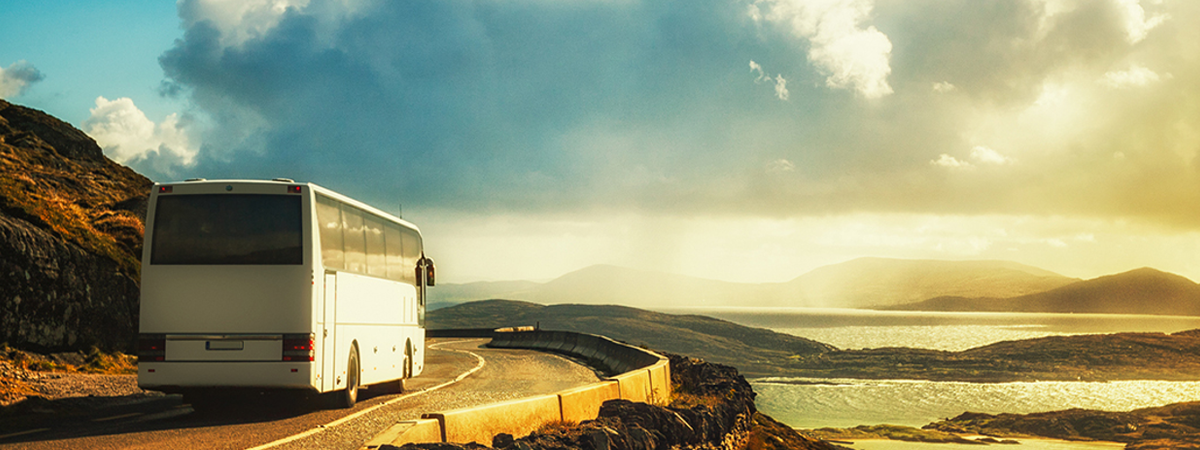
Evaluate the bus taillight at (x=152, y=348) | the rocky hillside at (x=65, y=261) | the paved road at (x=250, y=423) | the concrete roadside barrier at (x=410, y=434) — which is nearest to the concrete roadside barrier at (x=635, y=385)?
the paved road at (x=250, y=423)

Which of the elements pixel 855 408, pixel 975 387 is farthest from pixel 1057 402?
pixel 855 408

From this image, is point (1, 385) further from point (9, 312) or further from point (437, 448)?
point (437, 448)

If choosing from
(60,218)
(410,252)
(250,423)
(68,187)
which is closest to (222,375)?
(250,423)

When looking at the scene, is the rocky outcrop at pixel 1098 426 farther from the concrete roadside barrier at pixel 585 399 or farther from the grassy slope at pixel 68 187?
the concrete roadside barrier at pixel 585 399

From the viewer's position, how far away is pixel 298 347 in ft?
38.6

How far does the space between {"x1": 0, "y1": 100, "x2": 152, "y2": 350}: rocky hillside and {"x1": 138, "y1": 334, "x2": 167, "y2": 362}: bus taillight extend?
821cm

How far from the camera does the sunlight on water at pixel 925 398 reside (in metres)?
148

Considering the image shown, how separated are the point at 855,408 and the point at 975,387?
163ft

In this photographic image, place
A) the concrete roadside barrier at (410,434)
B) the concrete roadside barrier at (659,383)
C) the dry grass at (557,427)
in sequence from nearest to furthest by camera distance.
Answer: the concrete roadside barrier at (410,434)
the dry grass at (557,427)
the concrete roadside barrier at (659,383)

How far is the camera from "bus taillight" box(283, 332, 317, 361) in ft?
38.5

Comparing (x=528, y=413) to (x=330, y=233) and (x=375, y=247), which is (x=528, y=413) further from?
(x=375, y=247)

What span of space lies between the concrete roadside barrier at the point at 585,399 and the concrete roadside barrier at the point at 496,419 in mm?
231

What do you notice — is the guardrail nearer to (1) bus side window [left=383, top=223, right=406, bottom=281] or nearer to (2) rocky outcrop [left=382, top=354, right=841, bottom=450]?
(2) rocky outcrop [left=382, top=354, right=841, bottom=450]

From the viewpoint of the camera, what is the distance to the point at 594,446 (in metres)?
9.54
